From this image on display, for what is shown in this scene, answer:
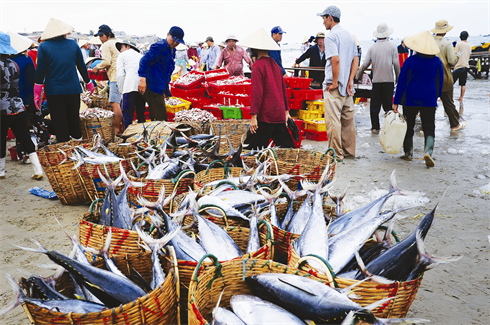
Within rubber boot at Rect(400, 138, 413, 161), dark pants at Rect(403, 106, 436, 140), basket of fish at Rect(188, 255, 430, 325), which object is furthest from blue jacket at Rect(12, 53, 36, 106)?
rubber boot at Rect(400, 138, 413, 161)

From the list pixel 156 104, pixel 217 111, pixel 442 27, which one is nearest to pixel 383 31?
pixel 442 27

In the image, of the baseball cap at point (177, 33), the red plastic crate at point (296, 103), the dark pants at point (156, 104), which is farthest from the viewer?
the red plastic crate at point (296, 103)

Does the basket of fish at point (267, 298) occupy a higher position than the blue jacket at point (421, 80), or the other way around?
the blue jacket at point (421, 80)

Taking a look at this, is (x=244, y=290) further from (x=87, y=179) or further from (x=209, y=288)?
(x=87, y=179)

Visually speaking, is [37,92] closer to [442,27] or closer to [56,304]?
[56,304]

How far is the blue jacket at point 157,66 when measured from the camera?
Result: 599 centimetres

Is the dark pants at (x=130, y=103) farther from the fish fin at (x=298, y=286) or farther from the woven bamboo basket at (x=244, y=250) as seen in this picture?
the fish fin at (x=298, y=286)

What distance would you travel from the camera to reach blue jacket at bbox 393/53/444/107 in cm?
560

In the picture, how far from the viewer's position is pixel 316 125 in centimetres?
766

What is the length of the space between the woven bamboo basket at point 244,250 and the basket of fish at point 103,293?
0.33ft

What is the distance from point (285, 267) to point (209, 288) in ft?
1.34

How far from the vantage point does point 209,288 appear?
1740 millimetres

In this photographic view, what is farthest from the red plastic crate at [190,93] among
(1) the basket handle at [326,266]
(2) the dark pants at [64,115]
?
(1) the basket handle at [326,266]

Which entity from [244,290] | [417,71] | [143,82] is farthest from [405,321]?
[143,82]
